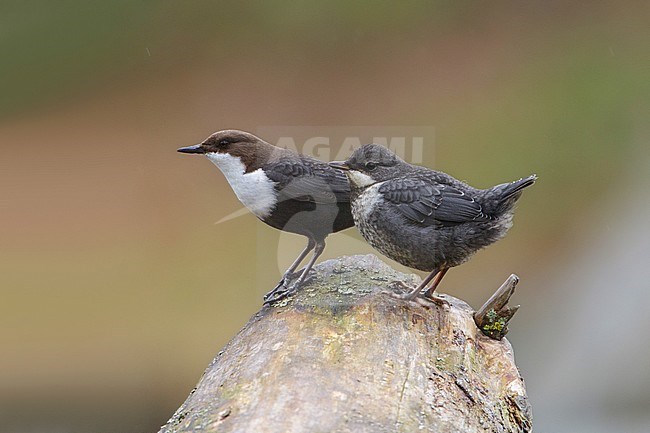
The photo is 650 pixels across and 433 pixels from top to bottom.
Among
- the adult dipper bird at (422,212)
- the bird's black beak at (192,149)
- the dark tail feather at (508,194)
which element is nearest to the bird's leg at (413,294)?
the adult dipper bird at (422,212)

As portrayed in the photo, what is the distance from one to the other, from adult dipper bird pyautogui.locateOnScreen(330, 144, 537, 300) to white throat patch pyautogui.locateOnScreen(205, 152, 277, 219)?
0.28 metres

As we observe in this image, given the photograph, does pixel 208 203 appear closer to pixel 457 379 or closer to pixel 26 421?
pixel 26 421

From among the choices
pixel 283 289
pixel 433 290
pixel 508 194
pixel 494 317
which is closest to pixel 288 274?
pixel 283 289

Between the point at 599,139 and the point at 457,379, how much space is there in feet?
10.3

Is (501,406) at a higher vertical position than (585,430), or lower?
higher

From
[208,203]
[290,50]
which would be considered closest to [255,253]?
[208,203]

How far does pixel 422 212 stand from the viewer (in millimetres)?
2641

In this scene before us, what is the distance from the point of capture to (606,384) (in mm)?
4574

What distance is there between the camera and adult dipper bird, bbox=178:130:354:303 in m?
2.84

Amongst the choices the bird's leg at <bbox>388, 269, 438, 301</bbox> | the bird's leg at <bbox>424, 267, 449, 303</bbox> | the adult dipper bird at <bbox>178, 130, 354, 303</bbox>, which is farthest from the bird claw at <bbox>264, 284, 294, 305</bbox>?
the bird's leg at <bbox>424, 267, 449, 303</bbox>

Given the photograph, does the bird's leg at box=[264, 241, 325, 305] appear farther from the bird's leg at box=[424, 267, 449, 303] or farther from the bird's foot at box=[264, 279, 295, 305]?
the bird's leg at box=[424, 267, 449, 303]

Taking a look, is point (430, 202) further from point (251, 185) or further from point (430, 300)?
point (251, 185)

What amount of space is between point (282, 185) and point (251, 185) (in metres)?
0.11

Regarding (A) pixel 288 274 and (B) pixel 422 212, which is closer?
(B) pixel 422 212
